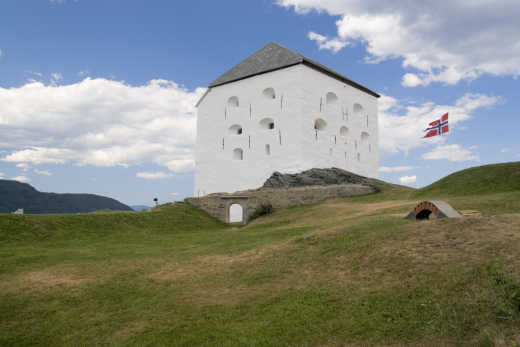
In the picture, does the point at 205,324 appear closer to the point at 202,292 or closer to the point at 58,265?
the point at 202,292

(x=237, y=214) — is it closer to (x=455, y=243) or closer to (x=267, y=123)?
(x=267, y=123)

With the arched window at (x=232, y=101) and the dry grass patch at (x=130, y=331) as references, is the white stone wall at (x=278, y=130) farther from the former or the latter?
the dry grass patch at (x=130, y=331)

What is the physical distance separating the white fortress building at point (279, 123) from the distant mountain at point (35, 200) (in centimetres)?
3646

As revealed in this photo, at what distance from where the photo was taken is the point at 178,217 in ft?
69.8

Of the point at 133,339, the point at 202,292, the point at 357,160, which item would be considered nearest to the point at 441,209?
the point at 202,292

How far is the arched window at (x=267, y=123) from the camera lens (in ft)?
85.0

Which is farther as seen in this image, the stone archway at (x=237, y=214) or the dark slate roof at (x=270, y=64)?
the stone archway at (x=237, y=214)

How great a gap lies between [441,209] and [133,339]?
8120mm

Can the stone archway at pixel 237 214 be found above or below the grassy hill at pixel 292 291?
above

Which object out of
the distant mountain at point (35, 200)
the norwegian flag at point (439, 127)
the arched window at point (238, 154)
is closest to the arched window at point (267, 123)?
the arched window at point (238, 154)

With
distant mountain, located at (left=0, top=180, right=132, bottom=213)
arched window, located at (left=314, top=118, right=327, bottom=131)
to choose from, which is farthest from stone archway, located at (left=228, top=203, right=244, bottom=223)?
distant mountain, located at (left=0, top=180, right=132, bottom=213)

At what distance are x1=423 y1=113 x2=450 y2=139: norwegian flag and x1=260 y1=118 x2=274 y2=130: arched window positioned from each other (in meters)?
10.6

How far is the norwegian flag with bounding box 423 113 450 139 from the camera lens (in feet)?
65.6

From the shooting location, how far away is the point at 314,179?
77.8 feet
